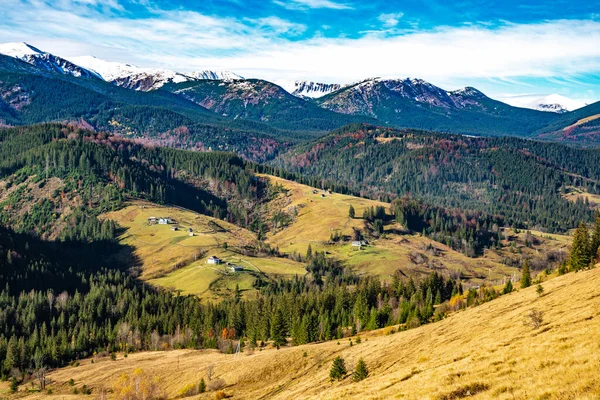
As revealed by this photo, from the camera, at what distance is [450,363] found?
56656 mm

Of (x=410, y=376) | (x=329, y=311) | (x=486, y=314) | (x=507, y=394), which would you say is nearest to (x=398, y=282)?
(x=329, y=311)

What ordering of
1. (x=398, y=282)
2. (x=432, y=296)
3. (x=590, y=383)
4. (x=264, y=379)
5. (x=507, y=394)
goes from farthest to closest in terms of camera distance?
(x=398, y=282)
(x=432, y=296)
(x=264, y=379)
(x=507, y=394)
(x=590, y=383)

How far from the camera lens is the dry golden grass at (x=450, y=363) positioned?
39094 millimetres

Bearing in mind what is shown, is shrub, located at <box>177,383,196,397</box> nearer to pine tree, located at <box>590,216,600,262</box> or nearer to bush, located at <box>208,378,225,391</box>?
bush, located at <box>208,378,225,391</box>

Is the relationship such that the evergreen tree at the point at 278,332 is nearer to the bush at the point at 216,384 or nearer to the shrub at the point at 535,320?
the bush at the point at 216,384

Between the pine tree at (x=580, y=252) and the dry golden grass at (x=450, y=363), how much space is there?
23.0 meters

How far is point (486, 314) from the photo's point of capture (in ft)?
317

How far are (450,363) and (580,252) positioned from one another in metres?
81.3

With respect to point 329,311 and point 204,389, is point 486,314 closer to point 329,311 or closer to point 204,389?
point 204,389

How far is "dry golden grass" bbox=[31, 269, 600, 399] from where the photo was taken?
128 ft

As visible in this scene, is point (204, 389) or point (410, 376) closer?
point (410, 376)

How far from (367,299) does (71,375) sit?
9644 centimetres

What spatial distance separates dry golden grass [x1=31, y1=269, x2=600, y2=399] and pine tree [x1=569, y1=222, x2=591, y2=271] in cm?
2299

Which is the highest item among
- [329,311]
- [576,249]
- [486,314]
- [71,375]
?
[576,249]
